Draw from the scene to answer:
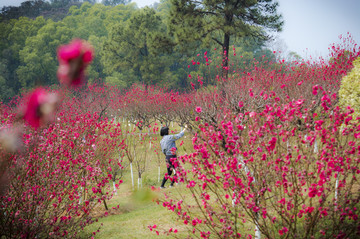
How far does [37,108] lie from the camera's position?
64 cm

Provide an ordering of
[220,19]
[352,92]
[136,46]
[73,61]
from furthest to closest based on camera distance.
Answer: [136,46], [220,19], [352,92], [73,61]

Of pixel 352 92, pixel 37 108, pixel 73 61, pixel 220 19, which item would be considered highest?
pixel 220 19

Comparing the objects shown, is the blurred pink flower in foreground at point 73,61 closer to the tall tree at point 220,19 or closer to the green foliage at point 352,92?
the green foliage at point 352,92

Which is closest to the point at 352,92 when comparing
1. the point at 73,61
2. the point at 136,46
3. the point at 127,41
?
the point at 73,61

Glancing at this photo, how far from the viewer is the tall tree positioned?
49.7 ft

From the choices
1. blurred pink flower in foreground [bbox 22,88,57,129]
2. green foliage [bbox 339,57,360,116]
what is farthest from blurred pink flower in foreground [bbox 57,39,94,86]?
green foliage [bbox 339,57,360,116]

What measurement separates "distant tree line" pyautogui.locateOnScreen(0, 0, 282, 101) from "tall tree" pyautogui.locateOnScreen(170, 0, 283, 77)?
5cm

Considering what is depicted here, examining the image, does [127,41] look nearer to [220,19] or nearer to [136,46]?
[136,46]

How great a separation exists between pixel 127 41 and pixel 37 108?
33.8 m

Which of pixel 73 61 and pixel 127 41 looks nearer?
pixel 73 61

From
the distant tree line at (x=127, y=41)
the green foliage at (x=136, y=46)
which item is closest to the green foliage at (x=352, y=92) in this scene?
the distant tree line at (x=127, y=41)

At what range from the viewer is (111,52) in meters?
32.8

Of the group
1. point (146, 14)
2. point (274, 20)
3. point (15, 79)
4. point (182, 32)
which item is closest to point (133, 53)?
point (146, 14)

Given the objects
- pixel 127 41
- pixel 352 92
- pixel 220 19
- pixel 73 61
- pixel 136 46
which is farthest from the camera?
pixel 127 41
